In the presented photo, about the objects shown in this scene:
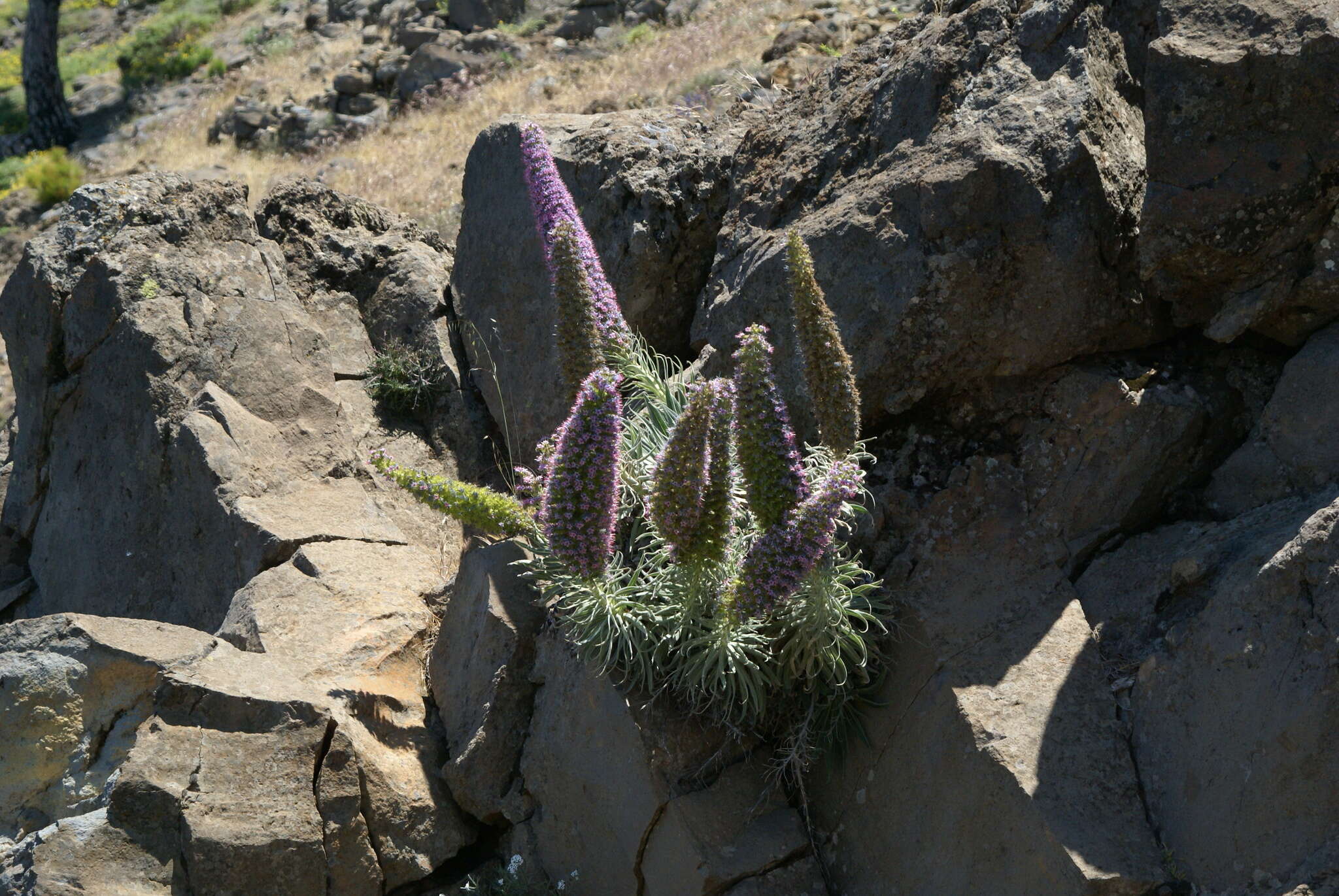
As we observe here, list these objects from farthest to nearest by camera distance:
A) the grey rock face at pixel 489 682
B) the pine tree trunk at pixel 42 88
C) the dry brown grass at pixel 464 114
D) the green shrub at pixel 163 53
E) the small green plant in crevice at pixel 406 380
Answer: the green shrub at pixel 163 53
the pine tree trunk at pixel 42 88
the dry brown grass at pixel 464 114
the small green plant in crevice at pixel 406 380
the grey rock face at pixel 489 682

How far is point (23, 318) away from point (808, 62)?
698 centimetres

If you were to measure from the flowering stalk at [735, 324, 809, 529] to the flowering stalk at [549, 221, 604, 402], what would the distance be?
953 mm

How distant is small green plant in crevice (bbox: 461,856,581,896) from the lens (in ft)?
15.6

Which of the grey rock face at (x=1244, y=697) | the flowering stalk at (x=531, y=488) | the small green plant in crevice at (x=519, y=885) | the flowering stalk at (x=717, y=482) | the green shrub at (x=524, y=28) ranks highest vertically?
the flowering stalk at (x=717, y=482)

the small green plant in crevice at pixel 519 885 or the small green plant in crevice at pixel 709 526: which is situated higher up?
the small green plant in crevice at pixel 709 526

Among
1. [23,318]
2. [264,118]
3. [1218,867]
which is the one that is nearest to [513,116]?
[23,318]

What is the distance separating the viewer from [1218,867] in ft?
11.8

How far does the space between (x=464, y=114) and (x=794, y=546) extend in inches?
520

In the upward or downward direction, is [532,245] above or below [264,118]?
above

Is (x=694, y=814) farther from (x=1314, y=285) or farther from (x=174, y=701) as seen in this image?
(x=1314, y=285)

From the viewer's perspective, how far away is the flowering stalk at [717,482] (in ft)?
13.1

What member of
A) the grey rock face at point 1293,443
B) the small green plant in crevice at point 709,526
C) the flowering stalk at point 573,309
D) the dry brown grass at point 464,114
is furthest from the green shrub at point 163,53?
the grey rock face at point 1293,443

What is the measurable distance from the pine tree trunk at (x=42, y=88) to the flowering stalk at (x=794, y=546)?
73.5ft

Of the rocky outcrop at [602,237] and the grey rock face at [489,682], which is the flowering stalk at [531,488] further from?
the rocky outcrop at [602,237]
